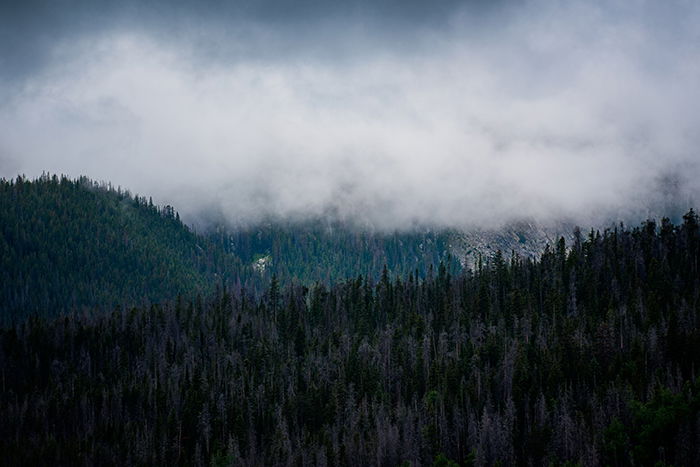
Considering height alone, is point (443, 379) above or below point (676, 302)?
below

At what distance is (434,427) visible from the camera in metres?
144

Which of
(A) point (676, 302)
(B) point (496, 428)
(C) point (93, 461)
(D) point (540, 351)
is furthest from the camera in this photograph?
(A) point (676, 302)

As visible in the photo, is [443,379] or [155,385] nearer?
[443,379]

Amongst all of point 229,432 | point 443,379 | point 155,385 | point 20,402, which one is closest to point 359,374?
point 443,379

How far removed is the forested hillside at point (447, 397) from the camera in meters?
129

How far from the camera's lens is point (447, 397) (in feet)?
506

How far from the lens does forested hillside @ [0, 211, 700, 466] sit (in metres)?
129

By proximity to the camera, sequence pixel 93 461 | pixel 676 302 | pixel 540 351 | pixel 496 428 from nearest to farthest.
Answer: pixel 496 428 → pixel 93 461 → pixel 540 351 → pixel 676 302

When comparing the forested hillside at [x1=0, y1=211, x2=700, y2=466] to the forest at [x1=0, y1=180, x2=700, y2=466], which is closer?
the forest at [x1=0, y1=180, x2=700, y2=466]

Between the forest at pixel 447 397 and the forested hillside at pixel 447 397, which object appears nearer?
the forest at pixel 447 397

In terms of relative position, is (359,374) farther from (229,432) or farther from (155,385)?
(155,385)

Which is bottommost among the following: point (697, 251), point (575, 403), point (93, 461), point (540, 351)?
point (93, 461)

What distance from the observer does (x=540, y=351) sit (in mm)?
160750

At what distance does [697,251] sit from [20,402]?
588ft
